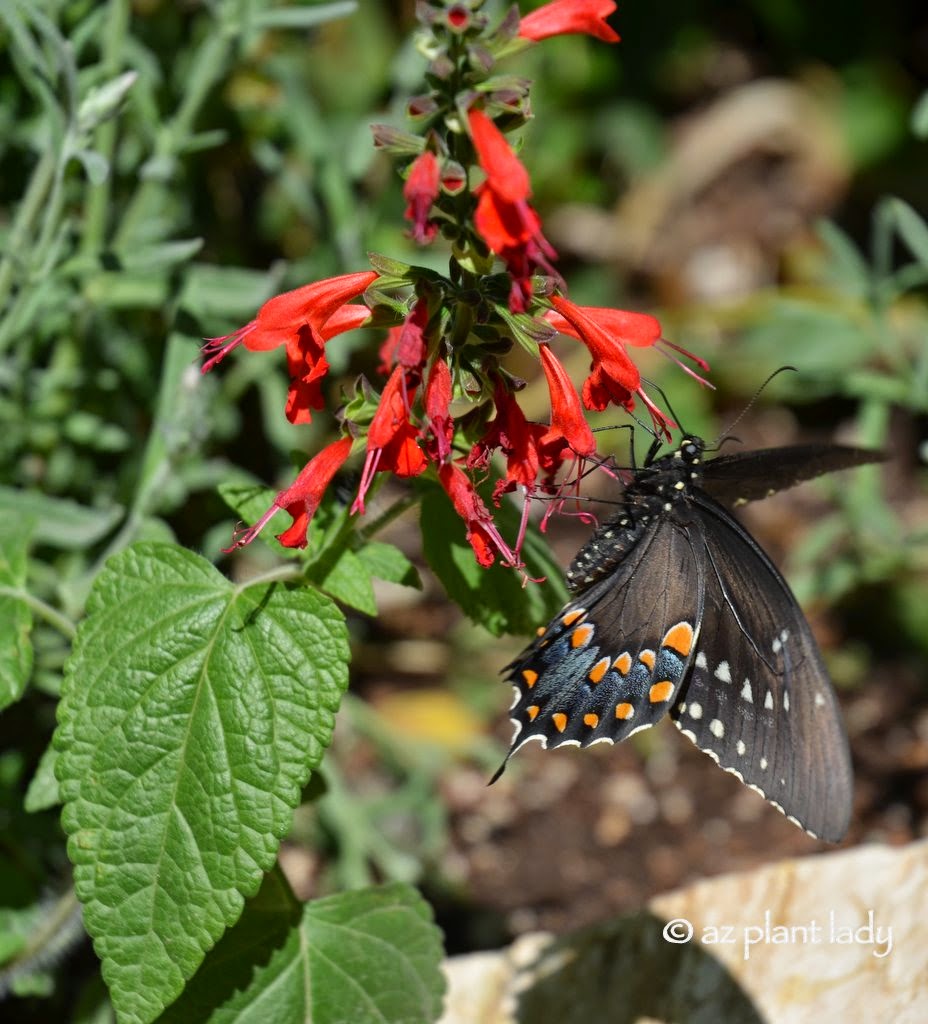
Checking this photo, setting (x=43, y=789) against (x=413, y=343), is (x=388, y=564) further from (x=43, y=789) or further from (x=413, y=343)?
(x=43, y=789)

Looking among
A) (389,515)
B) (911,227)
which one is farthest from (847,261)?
(389,515)

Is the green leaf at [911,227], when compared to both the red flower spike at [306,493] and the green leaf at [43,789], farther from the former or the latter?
the green leaf at [43,789]

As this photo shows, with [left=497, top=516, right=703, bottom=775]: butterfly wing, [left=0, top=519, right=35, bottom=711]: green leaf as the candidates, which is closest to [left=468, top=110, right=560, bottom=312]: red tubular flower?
[left=497, top=516, right=703, bottom=775]: butterfly wing

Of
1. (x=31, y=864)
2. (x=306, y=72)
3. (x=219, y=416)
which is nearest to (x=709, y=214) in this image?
(x=306, y=72)

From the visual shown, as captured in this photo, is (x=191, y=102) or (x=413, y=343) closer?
(x=413, y=343)

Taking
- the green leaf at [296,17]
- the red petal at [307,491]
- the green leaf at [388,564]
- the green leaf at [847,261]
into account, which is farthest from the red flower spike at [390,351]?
the green leaf at [847,261]

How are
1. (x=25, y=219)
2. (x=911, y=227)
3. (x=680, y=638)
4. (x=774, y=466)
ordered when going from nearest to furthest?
(x=680, y=638) < (x=774, y=466) < (x=25, y=219) < (x=911, y=227)

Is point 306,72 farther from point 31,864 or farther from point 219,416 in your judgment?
point 31,864

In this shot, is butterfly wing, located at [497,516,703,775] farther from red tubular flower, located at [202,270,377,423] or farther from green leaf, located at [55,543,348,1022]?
red tubular flower, located at [202,270,377,423]
